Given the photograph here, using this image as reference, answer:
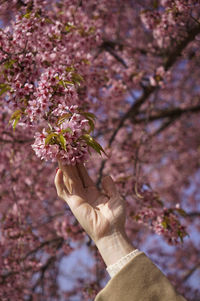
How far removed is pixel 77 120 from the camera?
1.81 m

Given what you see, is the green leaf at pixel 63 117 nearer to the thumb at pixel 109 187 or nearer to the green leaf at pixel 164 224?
the thumb at pixel 109 187

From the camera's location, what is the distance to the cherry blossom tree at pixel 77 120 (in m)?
A: 2.16

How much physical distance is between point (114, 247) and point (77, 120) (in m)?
0.75

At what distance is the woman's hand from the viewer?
5.48 ft

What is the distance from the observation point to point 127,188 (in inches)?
146

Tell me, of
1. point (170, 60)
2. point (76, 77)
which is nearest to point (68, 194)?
point (76, 77)

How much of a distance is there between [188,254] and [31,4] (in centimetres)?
751

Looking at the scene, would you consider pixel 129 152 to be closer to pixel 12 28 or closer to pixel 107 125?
pixel 107 125

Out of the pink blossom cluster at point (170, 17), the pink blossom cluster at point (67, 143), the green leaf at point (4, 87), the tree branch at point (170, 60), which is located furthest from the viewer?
the tree branch at point (170, 60)

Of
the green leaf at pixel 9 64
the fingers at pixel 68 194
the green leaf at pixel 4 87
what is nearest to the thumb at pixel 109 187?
the fingers at pixel 68 194

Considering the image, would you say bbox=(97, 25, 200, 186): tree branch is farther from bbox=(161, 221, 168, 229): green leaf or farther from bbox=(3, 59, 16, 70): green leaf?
bbox=(3, 59, 16, 70): green leaf

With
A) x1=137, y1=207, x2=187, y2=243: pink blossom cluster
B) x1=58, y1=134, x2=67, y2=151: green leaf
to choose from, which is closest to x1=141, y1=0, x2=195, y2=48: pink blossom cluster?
x1=137, y1=207, x2=187, y2=243: pink blossom cluster

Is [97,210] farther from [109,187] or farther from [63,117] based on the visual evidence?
[63,117]

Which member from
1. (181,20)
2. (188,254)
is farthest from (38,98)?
(188,254)
